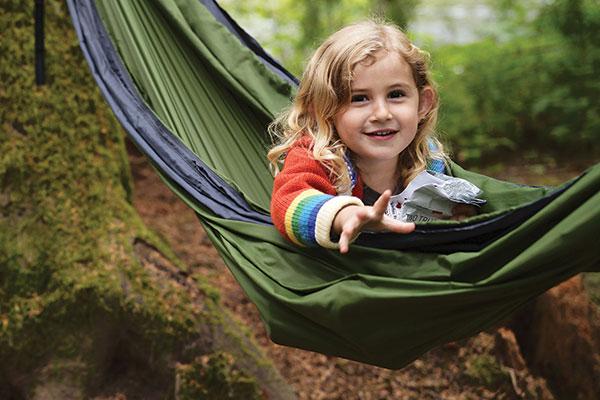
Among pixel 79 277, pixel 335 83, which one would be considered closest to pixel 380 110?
pixel 335 83

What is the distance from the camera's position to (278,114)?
199 centimetres

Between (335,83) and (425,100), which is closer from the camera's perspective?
(335,83)

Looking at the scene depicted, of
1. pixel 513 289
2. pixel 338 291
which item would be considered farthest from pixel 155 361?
pixel 513 289

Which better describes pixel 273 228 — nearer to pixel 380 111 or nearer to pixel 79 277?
pixel 380 111

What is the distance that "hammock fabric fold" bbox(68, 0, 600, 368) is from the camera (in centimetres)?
130

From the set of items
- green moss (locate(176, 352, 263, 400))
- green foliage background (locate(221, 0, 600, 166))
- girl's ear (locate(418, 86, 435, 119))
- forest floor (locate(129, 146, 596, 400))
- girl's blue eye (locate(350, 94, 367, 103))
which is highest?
green foliage background (locate(221, 0, 600, 166))

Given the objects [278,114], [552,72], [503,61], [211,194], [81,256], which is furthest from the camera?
[503,61]

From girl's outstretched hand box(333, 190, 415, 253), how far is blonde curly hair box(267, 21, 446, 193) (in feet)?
0.82

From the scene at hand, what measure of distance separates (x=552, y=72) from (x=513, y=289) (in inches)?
138

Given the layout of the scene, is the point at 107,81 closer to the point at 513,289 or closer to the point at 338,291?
the point at 338,291

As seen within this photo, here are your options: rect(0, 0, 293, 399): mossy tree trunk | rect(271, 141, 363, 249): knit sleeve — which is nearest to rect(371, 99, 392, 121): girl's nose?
rect(271, 141, 363, 249): knit sleeve

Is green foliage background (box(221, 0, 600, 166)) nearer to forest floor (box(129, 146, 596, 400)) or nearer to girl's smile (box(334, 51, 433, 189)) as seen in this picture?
forest floor (box(129, 146, 596, 400))

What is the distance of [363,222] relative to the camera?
1.27m

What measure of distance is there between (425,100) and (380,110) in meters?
0.22
